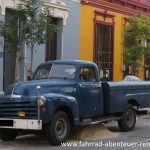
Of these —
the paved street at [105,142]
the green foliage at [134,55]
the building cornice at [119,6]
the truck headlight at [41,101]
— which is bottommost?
the paved street at [105,142]

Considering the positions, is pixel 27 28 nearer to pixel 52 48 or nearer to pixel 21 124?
pixel 21 124

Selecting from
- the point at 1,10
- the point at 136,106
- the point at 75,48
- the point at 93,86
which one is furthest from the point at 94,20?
the point at 93,86

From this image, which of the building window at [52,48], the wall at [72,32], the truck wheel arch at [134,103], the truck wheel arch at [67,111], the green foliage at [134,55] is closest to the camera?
the truck wheel arch at [67,111]

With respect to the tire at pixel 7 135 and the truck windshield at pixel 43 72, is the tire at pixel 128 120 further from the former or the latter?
the tire at pixel 7 135

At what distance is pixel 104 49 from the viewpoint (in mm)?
25969

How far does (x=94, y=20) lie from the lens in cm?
2478

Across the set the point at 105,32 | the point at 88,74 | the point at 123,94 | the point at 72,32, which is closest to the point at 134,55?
the point at 105,32

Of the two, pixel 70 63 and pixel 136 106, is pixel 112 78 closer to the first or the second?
pixel 136 106

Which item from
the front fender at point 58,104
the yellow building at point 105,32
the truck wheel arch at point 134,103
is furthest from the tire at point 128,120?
the yellow building at point 105,32

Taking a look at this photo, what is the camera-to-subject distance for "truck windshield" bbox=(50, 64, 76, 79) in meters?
13.0

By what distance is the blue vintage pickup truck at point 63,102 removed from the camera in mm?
11562

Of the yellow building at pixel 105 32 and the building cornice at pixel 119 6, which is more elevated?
the building cornice at pixel 119 6

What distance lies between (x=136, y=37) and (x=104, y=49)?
2.12 metres

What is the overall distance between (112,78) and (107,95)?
12683 millimetres
